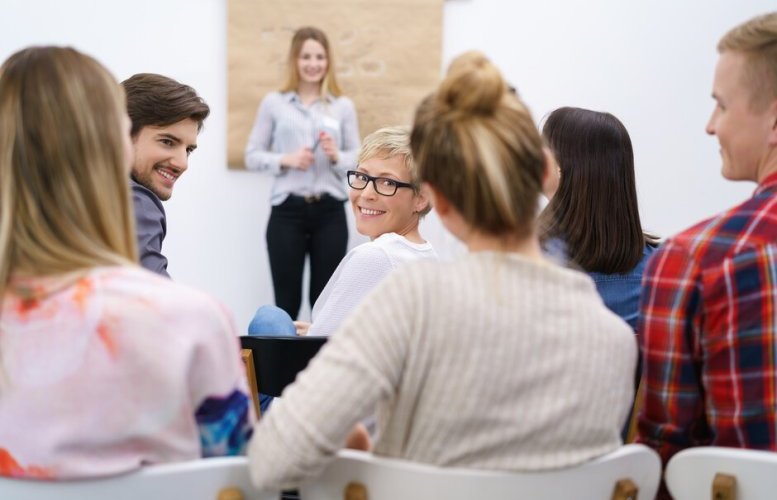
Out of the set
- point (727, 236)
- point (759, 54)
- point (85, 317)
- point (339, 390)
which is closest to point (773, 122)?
point (759, 54)

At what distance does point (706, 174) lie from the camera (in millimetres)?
4586

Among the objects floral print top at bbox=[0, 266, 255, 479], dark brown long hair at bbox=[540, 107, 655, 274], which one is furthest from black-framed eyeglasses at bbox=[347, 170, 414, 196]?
floral print top at bbox=[0, 266, 255, 479]

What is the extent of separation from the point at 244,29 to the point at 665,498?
3.50 meters

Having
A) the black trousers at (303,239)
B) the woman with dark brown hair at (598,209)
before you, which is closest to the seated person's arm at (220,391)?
the woman with dark brown hair at (598,209)

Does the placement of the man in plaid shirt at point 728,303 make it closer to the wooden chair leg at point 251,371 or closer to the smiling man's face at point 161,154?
the wooden chair leg at point 251,371

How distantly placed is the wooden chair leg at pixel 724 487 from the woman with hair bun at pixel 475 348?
13 cm

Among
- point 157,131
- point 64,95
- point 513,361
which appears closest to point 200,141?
point 157,131

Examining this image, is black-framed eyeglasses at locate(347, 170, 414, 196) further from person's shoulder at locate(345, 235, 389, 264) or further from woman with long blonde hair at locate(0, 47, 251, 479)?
woman with long blonde hair at locate(0, 47, 251, 479)

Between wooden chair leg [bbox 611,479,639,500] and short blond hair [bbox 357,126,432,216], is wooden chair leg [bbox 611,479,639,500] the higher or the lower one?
the lower one

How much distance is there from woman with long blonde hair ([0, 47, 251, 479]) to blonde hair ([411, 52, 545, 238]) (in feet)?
1.14

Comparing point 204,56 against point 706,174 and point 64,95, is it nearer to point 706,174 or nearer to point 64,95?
point 706,174

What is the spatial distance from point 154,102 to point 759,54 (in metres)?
1.48

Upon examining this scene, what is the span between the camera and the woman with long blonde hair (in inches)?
40.3

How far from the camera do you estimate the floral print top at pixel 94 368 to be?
1.02m
